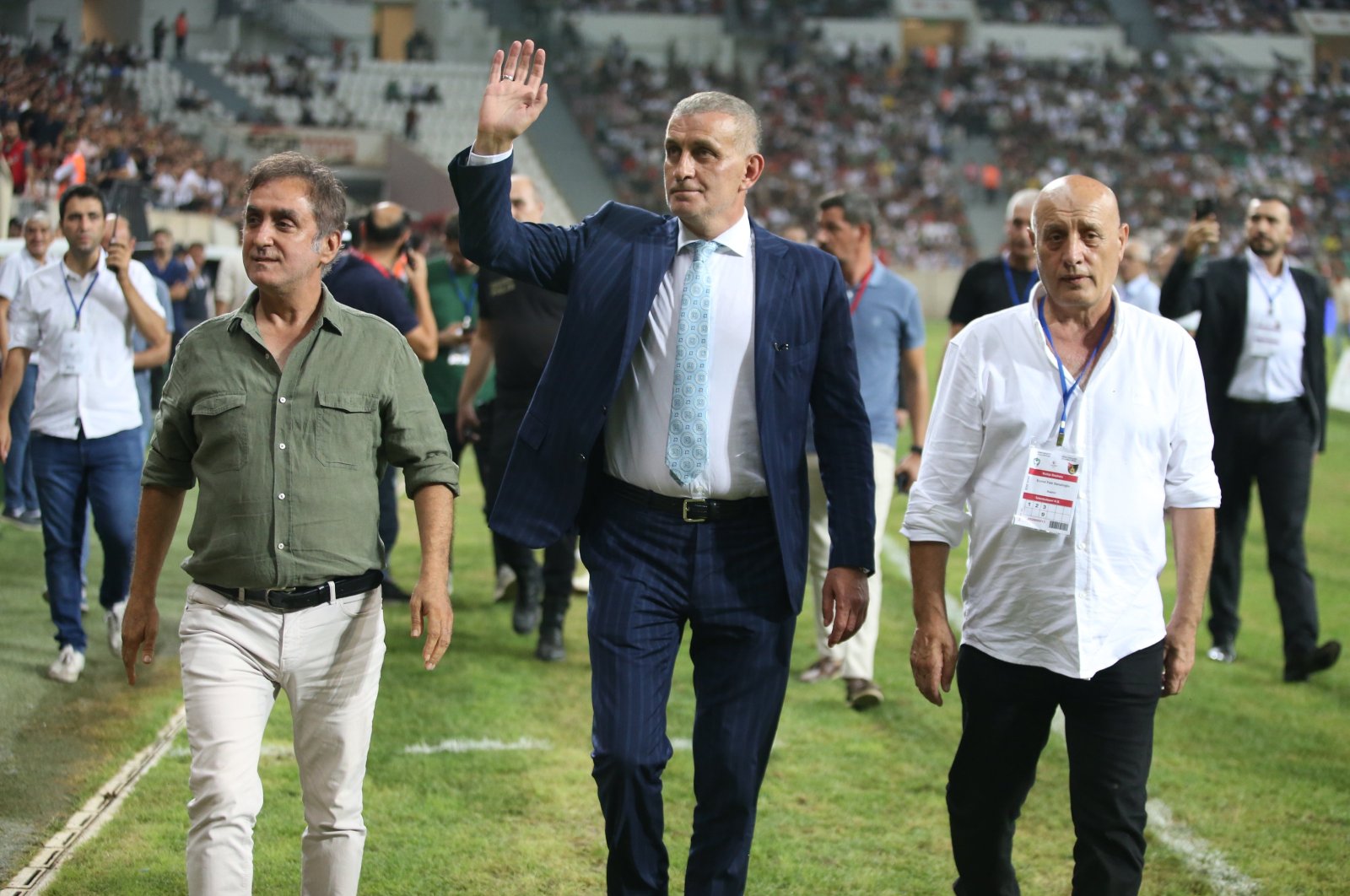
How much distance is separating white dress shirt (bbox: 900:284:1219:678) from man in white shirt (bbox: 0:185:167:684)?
4.36 meters

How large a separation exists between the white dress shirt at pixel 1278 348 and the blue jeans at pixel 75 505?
5.32 m

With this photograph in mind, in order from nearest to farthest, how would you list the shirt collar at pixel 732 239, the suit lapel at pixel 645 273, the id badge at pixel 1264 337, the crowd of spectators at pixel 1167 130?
the suit lapel at pixel 645 273 → the shirt collar at pixel 732 239 → the id badge at pixel 1264 337 → the crowd of spectators at pixel 1167 130

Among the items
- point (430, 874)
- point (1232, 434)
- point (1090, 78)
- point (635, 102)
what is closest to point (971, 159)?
point (1090, 78)

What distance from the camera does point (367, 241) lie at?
7543mm

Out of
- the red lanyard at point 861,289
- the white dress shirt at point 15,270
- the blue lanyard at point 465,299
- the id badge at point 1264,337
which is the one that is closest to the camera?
the red lanyard at point 861,289

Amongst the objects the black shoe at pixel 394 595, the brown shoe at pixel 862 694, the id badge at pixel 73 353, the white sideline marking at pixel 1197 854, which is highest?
the id badge at pixel 73 353

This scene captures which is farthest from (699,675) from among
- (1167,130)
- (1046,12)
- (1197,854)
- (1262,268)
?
(1046,12)

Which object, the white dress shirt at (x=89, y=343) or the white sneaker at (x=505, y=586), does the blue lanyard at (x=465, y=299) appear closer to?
the white sneaker at (x=505, y=586)

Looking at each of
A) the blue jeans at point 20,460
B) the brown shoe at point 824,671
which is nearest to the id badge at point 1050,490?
the brown shoe at point 824,671

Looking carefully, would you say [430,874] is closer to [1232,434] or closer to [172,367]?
[172,367]

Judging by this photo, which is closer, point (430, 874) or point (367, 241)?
point (430, 874)

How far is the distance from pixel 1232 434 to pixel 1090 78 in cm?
5178

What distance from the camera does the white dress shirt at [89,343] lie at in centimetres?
659

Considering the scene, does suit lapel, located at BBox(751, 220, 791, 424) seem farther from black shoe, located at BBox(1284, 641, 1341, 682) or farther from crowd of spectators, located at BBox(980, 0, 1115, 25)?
crowd of spectators, located at BBox(980, 0, 1115, 25)
